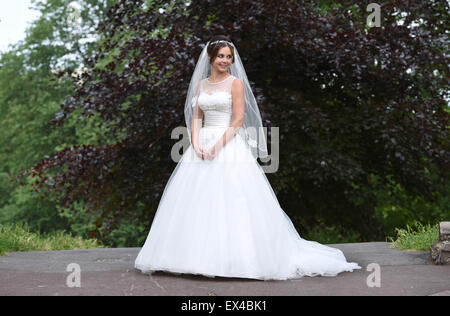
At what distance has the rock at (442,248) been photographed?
192 inches

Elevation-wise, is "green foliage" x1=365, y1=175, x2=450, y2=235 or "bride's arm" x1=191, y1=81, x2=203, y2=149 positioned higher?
"bride's arm" x1=191, y1=81, x2=203, y2=149

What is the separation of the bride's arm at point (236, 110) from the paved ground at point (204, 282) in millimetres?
1277

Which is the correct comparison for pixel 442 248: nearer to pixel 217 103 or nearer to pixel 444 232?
pixel 444 232

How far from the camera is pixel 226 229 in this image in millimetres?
4191

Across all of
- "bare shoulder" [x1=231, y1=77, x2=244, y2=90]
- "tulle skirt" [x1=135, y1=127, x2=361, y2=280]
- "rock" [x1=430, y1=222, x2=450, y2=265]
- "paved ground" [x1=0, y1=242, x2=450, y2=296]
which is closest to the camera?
"paved ground" [x1=0, y1=242, x2=450, y2=296]

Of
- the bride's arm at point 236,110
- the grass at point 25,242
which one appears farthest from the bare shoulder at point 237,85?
the grass at point 25,242

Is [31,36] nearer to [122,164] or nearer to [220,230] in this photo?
[122,164]

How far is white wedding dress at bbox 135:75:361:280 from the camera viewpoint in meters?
4.11

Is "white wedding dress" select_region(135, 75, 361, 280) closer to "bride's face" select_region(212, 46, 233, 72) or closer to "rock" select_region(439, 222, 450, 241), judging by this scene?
"bride's face" select_region(212, 46, 233, 72)

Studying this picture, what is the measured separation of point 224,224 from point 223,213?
0.10 m

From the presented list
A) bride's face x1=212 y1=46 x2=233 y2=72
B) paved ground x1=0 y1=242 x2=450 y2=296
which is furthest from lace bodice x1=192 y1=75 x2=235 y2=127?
paved ground x1=0 y1=242 x2=450 y2=296

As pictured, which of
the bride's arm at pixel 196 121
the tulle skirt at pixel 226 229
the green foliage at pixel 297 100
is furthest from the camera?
the green foliage at pixel 297 100

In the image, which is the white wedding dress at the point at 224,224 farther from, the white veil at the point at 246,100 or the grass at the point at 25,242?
A: the grass at the point at 25,242

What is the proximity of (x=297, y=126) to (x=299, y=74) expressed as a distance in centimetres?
100
